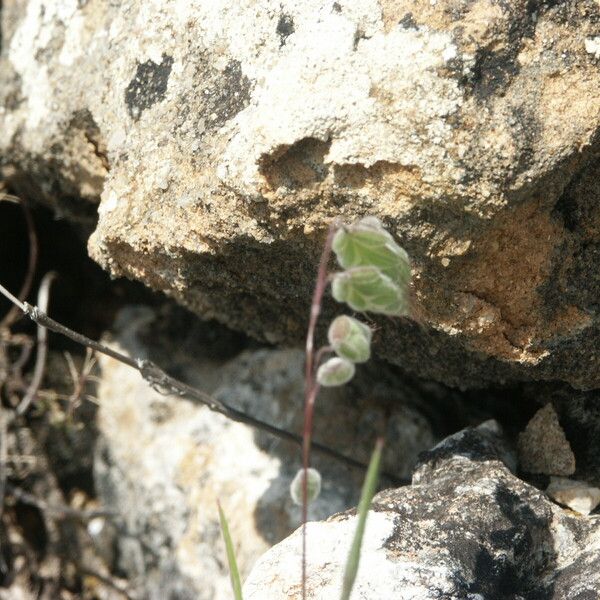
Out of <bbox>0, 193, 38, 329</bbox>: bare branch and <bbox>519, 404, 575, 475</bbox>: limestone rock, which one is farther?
<bbox>0, 193, 38, 329</bbox>: bare branch

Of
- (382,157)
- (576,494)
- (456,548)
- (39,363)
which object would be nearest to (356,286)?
(382,157)

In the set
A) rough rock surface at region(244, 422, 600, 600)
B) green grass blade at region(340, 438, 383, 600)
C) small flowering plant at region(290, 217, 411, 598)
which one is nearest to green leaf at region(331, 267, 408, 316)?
small flowering plant at region(290, 217, 411, 598)

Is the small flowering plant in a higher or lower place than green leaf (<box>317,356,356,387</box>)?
higher

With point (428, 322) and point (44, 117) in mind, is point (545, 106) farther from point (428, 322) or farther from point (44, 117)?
point (44, 117)

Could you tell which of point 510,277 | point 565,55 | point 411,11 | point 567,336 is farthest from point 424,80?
point 567,336

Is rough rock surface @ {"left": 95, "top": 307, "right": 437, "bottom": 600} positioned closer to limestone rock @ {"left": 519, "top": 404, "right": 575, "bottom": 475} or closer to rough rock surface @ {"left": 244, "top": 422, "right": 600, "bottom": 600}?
limestone rock @ {"left": 519, "top": 404, "right": 575, "bottom": 475}

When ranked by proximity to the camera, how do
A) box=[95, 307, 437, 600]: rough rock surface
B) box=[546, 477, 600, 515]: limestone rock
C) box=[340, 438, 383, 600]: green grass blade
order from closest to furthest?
box=[340, 438, 383, 600]: green grass blade < box=[546, 477, 600, 515]: limestone rock < box=[95, 307, 437, 600]: rough rock surface
